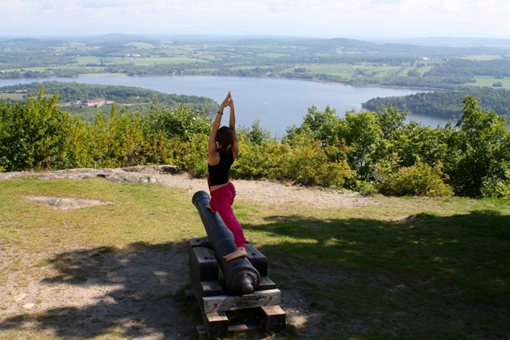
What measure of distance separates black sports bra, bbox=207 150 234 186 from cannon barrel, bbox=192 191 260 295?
43cm

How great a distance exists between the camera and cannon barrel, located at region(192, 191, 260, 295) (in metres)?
4.64

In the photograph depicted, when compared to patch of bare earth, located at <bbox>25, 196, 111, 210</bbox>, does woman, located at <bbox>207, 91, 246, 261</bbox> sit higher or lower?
higher

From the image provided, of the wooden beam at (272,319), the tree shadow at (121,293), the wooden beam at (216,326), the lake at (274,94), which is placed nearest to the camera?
the wooden beam at (216,326)

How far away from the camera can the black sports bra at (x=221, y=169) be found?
533 cm

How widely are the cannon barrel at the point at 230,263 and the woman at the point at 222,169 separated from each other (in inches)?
4.6

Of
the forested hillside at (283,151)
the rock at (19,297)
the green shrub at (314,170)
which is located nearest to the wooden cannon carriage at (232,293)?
the rock at (19,297)

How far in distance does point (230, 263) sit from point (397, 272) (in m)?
3.37

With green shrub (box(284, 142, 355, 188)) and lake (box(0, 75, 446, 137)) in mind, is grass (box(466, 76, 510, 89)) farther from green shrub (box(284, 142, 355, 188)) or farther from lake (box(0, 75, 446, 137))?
green shrub (box(284, 142, 355, 188))

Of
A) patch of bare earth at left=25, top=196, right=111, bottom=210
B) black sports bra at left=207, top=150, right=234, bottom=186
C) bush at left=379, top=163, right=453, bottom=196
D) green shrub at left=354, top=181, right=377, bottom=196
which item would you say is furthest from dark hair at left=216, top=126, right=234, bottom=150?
bush at left=379, top=163, right=453, bottom=196

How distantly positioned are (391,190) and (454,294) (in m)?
8.59

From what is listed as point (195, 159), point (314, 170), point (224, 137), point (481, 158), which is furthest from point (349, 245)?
point (481, 158)

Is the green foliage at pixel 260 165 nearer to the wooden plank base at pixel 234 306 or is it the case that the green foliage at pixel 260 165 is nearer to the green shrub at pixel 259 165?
the green shrub at pixel 259 165

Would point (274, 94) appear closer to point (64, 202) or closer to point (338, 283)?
point (64, 202)

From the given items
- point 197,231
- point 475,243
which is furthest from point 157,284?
point 475,243
